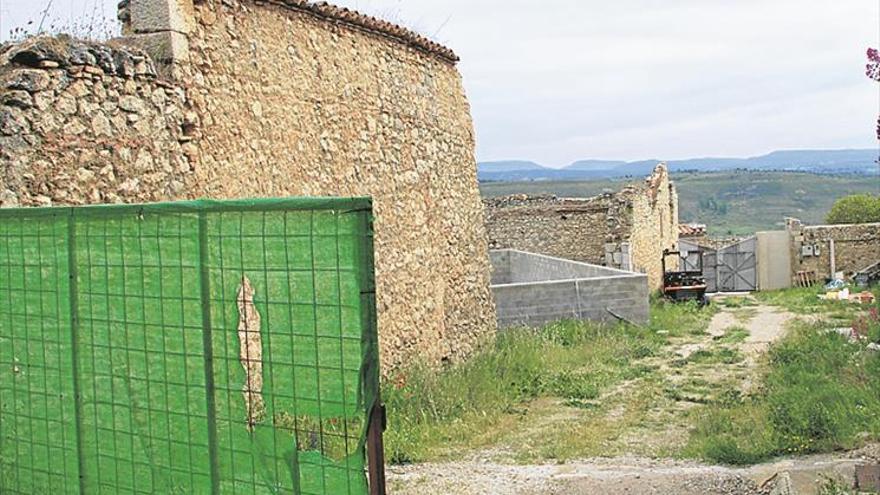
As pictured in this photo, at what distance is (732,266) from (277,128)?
2534 centimetres

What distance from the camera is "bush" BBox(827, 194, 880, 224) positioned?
36.5 meters

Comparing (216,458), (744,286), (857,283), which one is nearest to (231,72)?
(216,458)

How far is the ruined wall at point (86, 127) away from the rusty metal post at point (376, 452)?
3545 millimetres

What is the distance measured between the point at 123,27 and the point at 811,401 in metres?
7.23

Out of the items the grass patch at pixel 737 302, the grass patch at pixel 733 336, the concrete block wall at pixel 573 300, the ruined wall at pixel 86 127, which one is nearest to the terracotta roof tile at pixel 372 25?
the ruined wall at pixel 86 127

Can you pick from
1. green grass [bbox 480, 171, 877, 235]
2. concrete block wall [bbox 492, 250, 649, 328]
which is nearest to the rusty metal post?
concrete block wall [bbox 492, 250, 649, 328]

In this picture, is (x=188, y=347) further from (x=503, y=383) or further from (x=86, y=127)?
(x=503, y=383)

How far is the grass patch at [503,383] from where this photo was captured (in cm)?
970

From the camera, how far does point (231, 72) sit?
8.43m

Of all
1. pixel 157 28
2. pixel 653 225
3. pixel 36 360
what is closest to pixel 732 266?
pixel 653 225

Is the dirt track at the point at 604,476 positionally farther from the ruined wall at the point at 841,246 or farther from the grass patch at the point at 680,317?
the ruined wall at the point at 841,246

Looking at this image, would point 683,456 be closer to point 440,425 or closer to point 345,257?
point 440,425

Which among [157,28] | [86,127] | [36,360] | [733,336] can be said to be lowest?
[733,336]

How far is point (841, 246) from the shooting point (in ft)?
96.7
